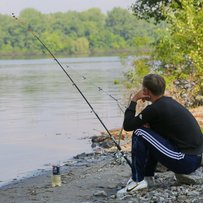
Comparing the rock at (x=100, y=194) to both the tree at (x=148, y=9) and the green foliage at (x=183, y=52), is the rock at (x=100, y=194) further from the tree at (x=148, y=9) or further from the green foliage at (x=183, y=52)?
the tree at (x=148, y=9)

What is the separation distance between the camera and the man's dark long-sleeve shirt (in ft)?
21.7

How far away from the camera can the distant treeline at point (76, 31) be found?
118 meters

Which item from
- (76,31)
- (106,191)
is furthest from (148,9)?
(76,31)

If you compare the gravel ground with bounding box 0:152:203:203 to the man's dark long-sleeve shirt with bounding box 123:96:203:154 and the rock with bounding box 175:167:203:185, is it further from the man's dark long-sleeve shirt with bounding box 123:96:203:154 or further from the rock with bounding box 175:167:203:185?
the man's dark long-sleeve shirt with bounding box 123:96:203:154

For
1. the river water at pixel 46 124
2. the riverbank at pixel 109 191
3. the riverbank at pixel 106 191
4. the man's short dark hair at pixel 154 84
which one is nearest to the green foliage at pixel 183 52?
the river water at pixel 46 124

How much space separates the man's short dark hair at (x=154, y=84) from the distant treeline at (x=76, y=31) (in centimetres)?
10067

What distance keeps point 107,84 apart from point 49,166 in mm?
26901

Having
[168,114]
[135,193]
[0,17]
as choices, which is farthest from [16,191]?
[0,17]

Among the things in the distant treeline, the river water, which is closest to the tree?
the river water

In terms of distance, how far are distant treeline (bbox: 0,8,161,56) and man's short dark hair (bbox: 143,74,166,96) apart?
101m

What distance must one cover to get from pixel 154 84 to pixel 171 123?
1.56ft

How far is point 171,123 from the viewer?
261 inches

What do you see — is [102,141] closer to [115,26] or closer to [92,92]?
[92,92]

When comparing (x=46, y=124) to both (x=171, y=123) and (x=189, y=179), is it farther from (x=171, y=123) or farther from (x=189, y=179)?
(x=171, y=123)
